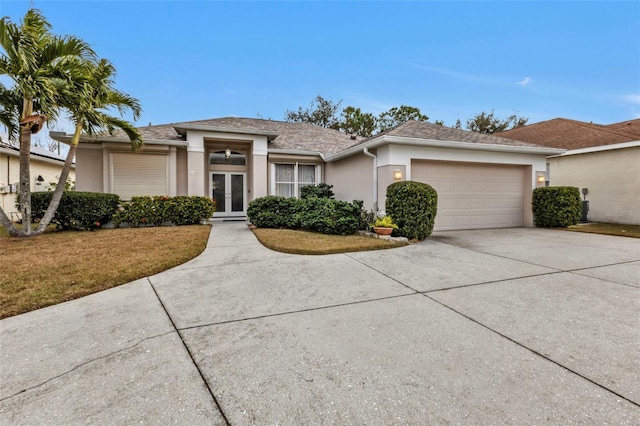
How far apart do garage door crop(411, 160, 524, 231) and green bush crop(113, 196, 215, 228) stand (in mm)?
7187

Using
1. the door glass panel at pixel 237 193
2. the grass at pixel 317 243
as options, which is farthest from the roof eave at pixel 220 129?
the grass at pixel 317 243

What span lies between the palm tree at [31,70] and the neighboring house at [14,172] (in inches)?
292

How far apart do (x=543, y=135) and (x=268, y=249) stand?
15.5 meters

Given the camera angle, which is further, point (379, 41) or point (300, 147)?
point (379, 41)

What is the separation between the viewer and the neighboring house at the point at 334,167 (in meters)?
9.39

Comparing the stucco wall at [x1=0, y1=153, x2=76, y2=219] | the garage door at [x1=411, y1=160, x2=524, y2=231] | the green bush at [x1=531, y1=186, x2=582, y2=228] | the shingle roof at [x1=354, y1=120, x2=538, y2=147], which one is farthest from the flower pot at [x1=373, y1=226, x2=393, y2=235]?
the stucco wall at [x1=0, y1=153, x2=76, y2=219]

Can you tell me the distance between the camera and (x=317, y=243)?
22.6ft

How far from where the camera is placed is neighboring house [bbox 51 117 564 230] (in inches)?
370

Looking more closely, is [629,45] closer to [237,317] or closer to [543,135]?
[543,135]

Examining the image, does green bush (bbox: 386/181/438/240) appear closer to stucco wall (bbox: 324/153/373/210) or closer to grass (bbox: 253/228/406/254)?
grass (bbox: 253/228/406/254)

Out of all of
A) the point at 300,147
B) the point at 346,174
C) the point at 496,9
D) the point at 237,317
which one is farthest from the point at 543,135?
the point at 237,317

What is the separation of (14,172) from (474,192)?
2036 cm

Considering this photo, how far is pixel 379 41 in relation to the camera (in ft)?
43.9

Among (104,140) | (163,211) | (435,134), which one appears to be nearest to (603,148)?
(435,134)
